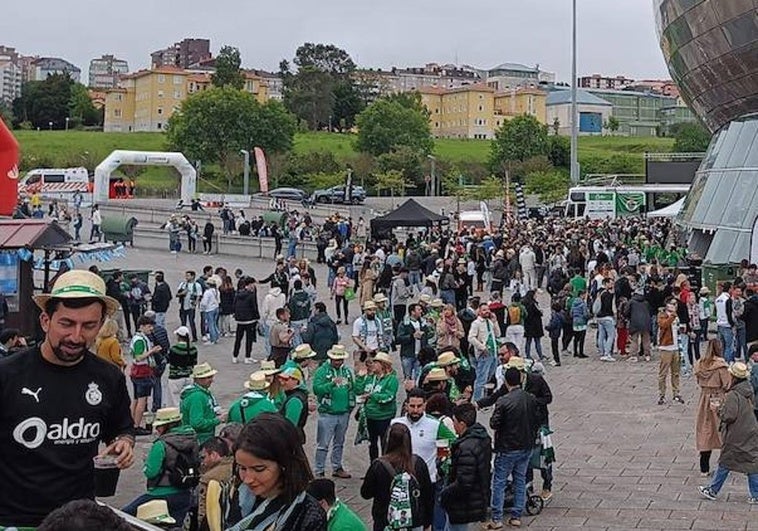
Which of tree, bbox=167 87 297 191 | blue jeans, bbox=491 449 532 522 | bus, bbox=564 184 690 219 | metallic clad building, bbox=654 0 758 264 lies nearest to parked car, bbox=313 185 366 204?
tree, bbox=167 87 297 191

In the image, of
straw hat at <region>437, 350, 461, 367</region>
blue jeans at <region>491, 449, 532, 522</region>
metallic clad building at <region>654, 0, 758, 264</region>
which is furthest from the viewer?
metallic clad building at <region>654, 0, 758, 264</region>

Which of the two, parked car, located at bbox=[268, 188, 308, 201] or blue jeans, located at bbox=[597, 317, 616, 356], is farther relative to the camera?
parked car, located at bbox=[268, 188, 308, 201]

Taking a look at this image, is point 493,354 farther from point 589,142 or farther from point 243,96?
point 589,142

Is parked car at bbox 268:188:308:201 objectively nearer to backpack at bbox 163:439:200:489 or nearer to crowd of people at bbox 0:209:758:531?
crowd of people at bbox 0:209:758:531

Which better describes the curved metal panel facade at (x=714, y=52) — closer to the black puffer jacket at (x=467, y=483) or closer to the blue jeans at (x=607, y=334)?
the blue jeans at (x=607, y=334)

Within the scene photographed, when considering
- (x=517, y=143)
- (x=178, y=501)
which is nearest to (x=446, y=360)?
(x=178, y=501)

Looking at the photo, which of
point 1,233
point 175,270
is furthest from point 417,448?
point 175,270

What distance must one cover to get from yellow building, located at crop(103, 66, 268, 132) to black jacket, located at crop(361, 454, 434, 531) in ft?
459

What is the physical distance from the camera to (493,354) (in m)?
16.0

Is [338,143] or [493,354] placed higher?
[338,143]

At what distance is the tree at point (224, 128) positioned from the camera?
94.1m

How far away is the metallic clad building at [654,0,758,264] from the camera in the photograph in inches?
1238

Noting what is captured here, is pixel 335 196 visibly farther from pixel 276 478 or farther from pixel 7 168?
pixel 276 478

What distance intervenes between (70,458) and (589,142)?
14006 centimetres
